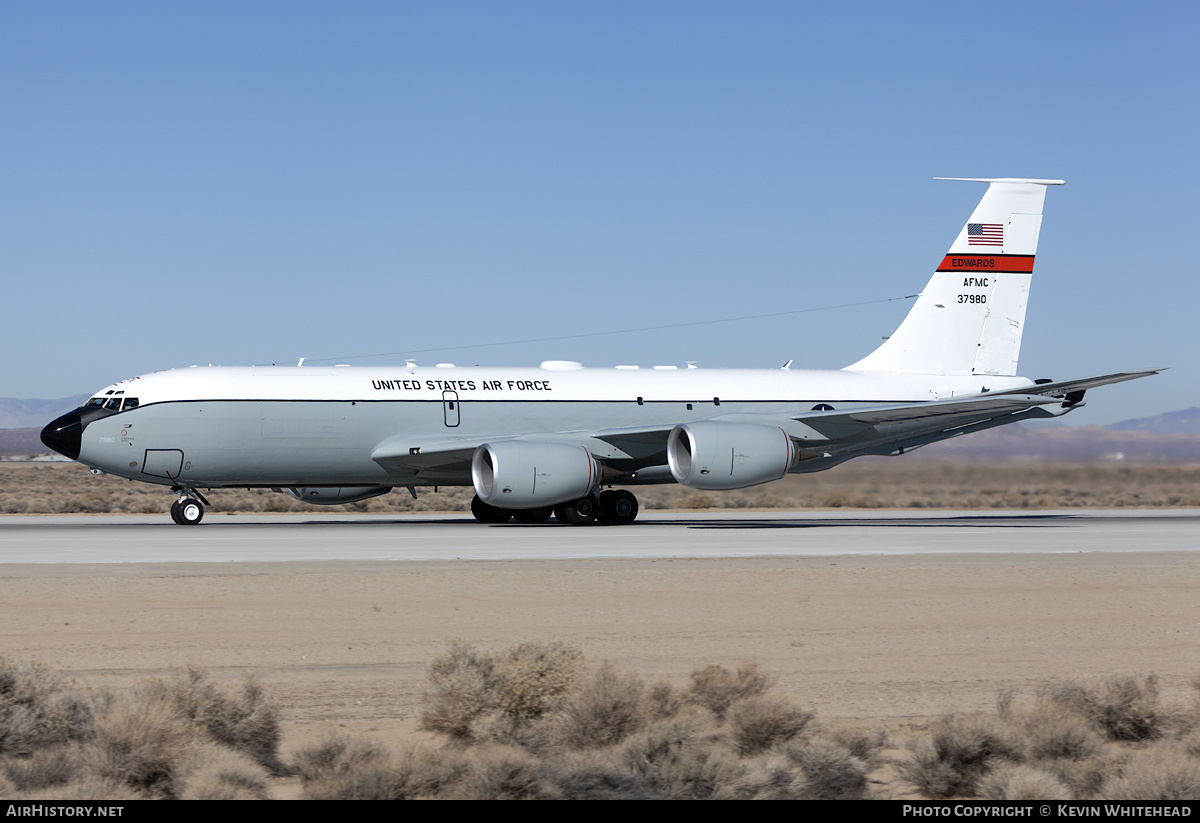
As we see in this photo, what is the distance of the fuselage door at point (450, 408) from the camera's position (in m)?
29.3

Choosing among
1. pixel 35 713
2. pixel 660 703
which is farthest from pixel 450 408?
pixel 35 713

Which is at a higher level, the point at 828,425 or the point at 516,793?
the point at 828,425

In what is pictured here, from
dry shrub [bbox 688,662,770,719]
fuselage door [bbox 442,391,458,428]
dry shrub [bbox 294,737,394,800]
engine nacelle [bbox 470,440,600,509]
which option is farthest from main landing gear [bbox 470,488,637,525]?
dry shrub [bbox 294,737,394,800]

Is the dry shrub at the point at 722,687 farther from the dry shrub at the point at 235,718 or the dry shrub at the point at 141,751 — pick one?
the dry shrub at the point at 141,751

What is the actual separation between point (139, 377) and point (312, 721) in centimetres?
2103

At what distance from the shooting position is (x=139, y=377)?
28.0 meters

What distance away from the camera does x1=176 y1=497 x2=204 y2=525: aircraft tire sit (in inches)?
1118

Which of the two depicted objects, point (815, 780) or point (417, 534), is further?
point (417, 534)

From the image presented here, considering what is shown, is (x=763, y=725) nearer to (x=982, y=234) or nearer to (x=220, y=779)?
(x=220, y=779)

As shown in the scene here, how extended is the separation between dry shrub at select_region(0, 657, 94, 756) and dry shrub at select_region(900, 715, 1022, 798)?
5.14m

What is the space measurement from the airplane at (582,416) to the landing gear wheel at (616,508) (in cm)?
5

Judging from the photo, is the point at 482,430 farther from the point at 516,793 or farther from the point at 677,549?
the point at 516,793

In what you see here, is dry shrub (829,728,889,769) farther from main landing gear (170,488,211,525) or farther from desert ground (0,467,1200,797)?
main landing gear (170,488,211,525)

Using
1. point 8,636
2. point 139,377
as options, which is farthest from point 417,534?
point 8,636
